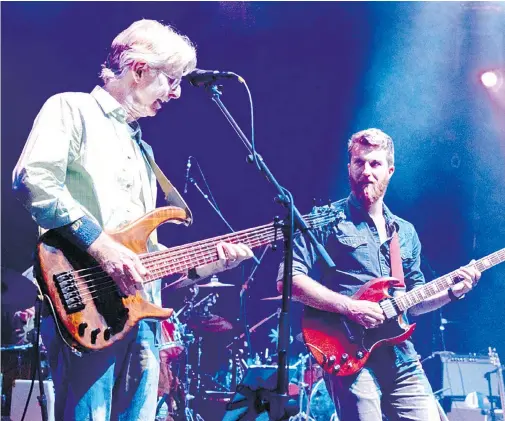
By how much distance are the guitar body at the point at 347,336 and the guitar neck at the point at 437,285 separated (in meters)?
0.08

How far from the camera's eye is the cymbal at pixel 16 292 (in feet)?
11.4

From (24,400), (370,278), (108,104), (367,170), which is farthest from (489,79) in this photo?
(24,400)

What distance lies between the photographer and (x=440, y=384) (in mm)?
3227

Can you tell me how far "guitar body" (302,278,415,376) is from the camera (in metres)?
2.82

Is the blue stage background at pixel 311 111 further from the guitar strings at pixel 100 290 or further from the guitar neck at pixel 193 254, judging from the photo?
the guitar strings at pixel 100 290

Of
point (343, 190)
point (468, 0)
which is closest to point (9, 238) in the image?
point (343, 190)

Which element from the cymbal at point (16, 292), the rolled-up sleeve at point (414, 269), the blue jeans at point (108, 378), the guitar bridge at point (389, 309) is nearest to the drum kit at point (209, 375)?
the guitar bridge at point (389, 309)

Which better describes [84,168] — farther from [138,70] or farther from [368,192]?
[368,192]

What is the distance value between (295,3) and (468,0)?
1.02 m

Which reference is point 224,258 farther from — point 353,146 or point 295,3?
point 295,3

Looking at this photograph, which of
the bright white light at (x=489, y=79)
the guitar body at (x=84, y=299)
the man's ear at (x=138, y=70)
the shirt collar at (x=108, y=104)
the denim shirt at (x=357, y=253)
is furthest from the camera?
the bright white light at (x=489, y=79)

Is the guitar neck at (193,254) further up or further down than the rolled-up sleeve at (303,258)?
further down

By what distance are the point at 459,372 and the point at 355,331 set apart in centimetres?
81

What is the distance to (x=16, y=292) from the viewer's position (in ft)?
11.4
